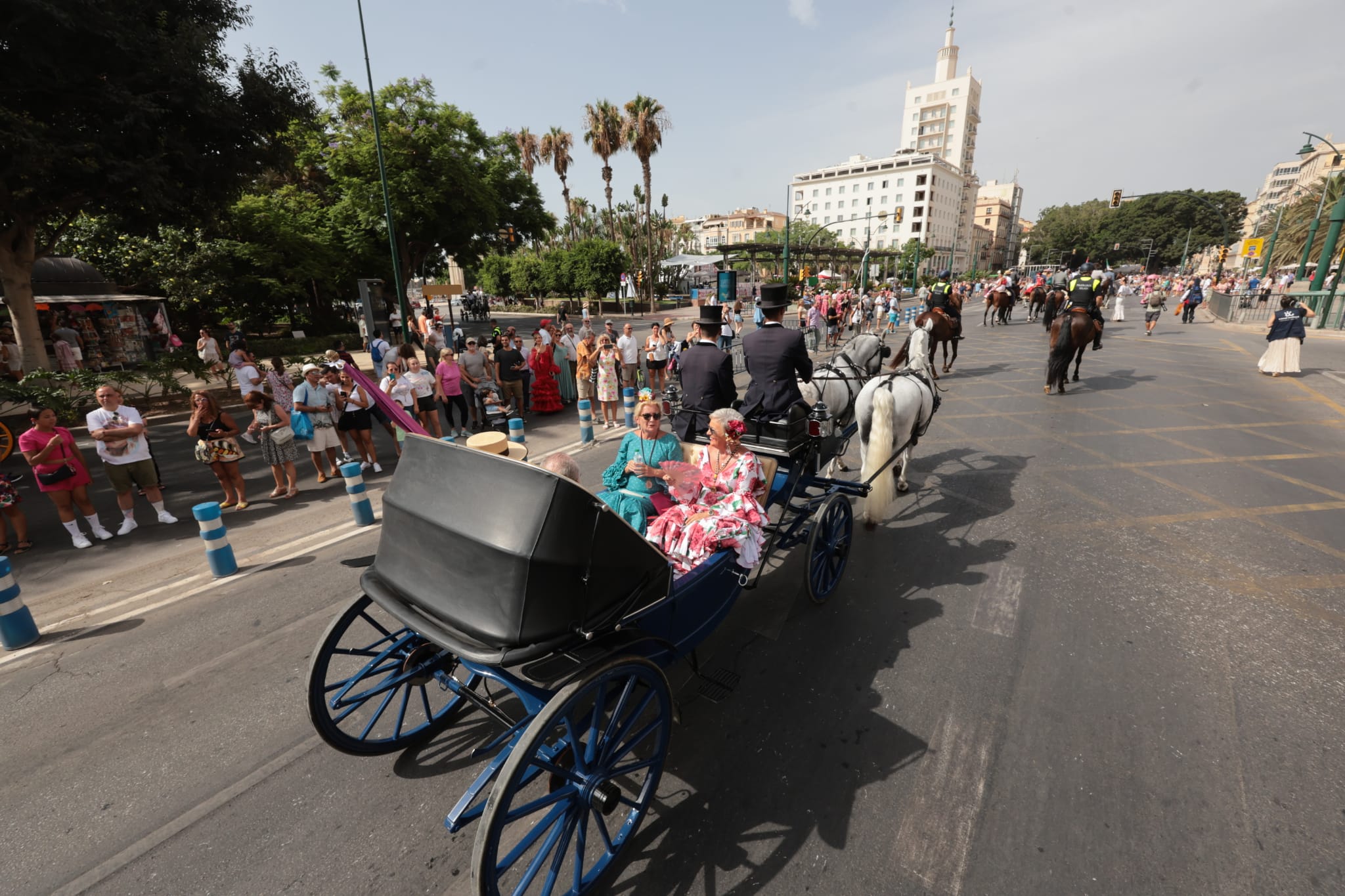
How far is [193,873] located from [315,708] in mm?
825

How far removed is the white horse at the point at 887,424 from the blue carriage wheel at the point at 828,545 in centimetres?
102

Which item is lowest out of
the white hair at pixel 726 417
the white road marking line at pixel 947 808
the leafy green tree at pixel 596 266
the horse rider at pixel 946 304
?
the white road marking line at pixel 947 808

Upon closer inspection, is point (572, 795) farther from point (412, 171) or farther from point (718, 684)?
point (412, 171)

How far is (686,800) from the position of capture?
9.54ft

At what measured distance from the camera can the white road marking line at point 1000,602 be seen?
4.25m

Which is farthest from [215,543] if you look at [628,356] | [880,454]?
[628,356]

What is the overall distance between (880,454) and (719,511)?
270 centimetres

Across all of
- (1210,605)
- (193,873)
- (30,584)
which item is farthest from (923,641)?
(30,584)

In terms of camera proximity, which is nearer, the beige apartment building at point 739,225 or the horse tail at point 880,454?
the horse tail at point 880,454

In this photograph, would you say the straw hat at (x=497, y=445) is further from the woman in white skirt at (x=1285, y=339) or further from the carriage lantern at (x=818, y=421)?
the woman in white skirt at (x=1285, y=339)

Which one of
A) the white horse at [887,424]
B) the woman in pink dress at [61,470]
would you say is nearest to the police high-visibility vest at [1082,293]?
the white horse at [887,424]

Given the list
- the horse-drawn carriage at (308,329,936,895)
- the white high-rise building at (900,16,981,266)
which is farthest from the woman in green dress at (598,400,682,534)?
the white high-rise building at (900,16,981,266)

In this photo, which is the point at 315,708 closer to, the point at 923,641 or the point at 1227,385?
the point at 923,641

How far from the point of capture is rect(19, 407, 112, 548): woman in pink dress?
5.77 m
